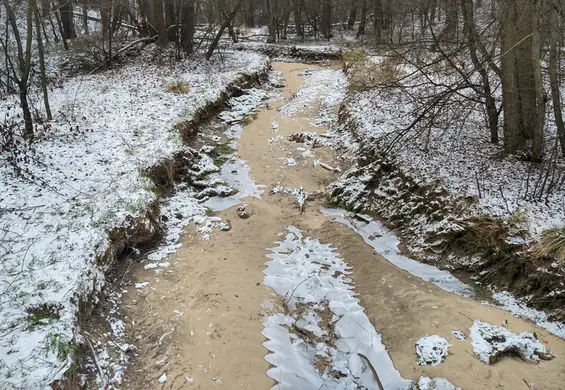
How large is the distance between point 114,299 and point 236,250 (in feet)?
6.46

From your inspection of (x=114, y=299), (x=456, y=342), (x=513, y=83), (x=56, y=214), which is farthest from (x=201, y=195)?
(x=513, y=83)

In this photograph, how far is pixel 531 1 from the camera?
6027 millimetres

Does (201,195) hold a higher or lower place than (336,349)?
higher

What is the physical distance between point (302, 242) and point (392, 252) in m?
1.42

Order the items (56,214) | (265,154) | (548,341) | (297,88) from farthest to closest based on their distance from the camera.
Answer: (297,88) → (265,154) → (56,214) → (548,341)

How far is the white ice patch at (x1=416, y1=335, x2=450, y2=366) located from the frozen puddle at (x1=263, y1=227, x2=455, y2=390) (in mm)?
246

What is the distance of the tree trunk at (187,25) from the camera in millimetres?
16781

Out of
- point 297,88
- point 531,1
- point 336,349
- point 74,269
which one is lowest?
point 336,349

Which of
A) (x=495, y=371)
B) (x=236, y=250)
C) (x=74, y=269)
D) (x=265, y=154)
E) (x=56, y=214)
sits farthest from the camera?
(x=265, y=154)

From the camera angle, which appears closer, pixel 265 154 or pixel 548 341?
pixel 548 341

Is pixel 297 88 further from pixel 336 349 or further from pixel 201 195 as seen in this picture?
pixel 336 349

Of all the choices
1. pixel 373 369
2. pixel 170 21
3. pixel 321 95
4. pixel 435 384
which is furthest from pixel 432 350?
pixel 170 21

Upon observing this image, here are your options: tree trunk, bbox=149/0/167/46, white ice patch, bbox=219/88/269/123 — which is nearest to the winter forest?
white ice patch, bbox=219/88/269/123

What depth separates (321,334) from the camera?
4.93 m
